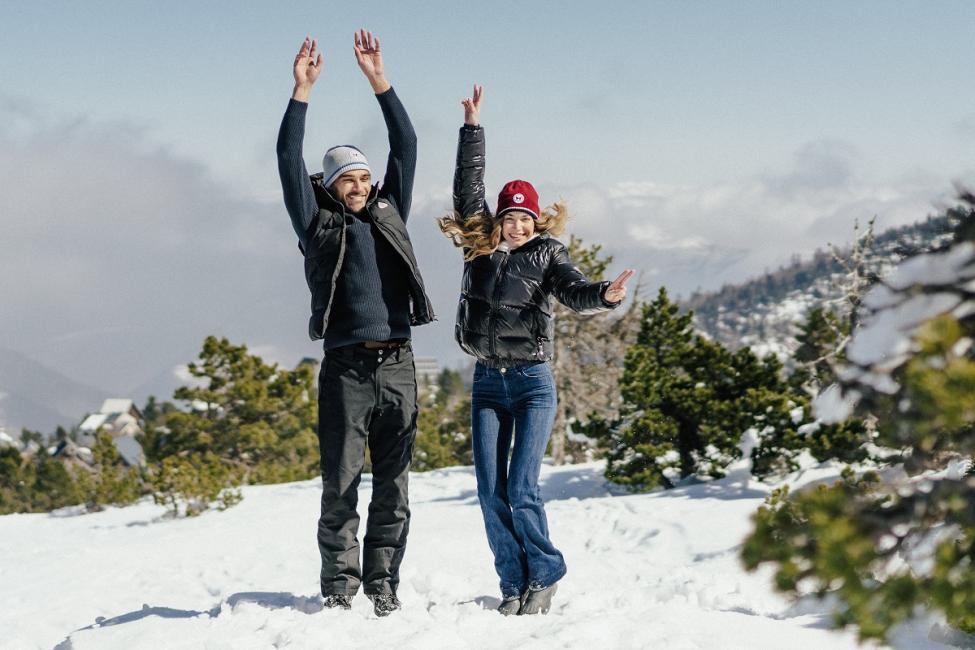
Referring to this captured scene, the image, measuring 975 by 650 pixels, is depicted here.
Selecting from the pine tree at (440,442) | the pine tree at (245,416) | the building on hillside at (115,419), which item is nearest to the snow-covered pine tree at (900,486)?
the pine tree at (245,416)

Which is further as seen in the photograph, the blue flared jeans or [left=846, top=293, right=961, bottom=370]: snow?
the blue flared jeans

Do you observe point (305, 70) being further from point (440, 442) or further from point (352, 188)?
point (440, 442)

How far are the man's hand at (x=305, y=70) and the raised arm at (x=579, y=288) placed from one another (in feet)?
5.39

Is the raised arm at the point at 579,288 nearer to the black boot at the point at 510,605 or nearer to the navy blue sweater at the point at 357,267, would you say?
the navy blue sweater at the point at 357,267

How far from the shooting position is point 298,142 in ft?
14.8

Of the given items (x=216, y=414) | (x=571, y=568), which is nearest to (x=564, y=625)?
(x=571, y=568)

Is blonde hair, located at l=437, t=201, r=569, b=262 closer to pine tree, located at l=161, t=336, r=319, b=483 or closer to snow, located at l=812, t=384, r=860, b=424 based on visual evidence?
snow, located at l=812, t=384, r=860, b=424

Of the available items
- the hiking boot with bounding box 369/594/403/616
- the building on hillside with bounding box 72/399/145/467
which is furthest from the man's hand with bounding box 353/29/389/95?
the building on hillside with bounding box 72/399/145/467

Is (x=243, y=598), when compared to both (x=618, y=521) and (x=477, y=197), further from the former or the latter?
(x=618, y=521)

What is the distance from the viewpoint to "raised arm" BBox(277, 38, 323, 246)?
14.7 ft

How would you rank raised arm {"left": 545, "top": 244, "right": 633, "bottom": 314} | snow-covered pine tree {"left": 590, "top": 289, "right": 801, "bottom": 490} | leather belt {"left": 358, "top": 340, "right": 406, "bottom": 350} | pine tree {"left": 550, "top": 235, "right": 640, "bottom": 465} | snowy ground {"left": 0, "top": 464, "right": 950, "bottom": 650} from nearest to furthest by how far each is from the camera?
snowy ground {"left": 0, "top": 464, "right": 950, "bottom": 650}, raised arm {"left": 545, "top": 244, "right": 633, "bottom": 314}, leather belt {"left": 358, "top": 340, "right": 406, "bottom": 350}, snow-covered pine tree {"left": 590, "top": 289, "right": 801, "bottom": 490}, pine tree {"left": 550, "top": 235, "right": 640, "bottom": 465}

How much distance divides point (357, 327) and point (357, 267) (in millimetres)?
340

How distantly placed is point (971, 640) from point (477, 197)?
3.58m

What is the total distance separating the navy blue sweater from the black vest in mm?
51
